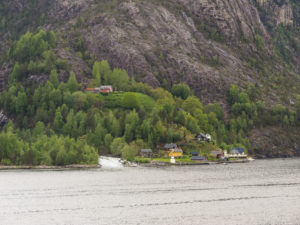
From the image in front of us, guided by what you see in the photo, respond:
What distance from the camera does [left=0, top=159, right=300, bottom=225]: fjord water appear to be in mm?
77562

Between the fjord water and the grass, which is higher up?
the grass

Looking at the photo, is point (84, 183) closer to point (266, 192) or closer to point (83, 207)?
point (83, 207)

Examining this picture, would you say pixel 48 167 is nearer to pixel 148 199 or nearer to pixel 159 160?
pixel 159 160

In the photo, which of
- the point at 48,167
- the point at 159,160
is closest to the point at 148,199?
the point at 48,167

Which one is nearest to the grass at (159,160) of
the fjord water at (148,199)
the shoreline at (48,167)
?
the shoreline at (48,167)

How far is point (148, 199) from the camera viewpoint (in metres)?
96.4

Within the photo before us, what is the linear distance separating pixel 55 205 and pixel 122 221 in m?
19.8

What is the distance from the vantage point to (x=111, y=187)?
114 m

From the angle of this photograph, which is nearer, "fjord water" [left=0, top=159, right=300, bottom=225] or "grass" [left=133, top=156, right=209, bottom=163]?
"fjord water" [left=0, top=159, right=300, bottom=225]

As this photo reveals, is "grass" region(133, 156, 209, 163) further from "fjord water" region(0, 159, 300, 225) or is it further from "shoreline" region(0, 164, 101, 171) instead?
"fjord water" region(0, 159, 300, 225)

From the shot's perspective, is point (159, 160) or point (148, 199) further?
point (159, 160)

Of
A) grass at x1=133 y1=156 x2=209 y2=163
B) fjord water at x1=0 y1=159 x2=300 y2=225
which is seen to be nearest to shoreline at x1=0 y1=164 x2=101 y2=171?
grass at x1=133 y1=156 x2=209 y2=163

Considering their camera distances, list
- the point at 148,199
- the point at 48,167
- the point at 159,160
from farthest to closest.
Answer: the point at 159,160
the point at 48,167
the point at 148,199

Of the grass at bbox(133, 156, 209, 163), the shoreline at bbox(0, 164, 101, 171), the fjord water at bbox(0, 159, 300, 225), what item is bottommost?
the fjord water at bbox(0, 159, 300, 225)
